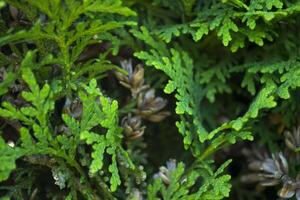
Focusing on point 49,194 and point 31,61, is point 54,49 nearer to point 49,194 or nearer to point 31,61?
point 31,61

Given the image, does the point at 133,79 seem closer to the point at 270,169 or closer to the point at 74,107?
the point at 74,107

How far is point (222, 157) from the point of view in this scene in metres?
1.84

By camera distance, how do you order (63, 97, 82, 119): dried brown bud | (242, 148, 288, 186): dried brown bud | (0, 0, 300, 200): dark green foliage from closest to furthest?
(0, 0, 300, 200): dark green foliage → (63, 97, 82, 119): dried brown bud → (242, 148, 288, 186): dried brown bud

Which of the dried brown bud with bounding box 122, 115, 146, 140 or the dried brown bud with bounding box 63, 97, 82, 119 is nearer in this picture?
the dried brown bud with bounding box 63, 97, 82, 119

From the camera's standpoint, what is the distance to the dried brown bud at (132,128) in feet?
4.96

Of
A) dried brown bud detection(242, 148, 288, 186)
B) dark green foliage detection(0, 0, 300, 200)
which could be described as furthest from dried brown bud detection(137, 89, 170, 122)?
dried brown bud detection(242, 148, 288, 186)

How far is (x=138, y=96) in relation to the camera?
1585 mm

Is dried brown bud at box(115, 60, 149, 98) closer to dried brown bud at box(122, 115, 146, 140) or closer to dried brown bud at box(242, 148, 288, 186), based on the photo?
dried brown bud at box(122, 115, 146, 140)

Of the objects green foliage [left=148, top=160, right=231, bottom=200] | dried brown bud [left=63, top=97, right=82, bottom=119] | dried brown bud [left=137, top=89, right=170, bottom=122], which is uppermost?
dried brown bud [left=63, top=97, right=82, bottom=119]

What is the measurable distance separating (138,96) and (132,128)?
12cm

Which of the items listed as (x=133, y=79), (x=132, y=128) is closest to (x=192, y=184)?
(x=132, y=128)

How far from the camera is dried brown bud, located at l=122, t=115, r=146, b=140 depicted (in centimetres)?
151

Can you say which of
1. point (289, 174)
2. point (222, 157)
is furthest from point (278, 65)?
point (222, 157)

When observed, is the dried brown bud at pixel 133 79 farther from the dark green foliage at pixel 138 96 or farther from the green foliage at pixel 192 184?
the green foliage at pixel 192 184
